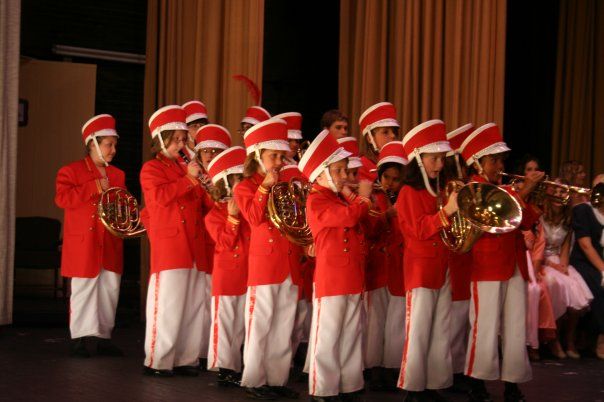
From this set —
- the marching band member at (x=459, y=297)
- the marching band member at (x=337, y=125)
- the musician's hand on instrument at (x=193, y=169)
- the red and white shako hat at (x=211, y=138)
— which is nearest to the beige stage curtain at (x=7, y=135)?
the red and white shako hat at (x=211, y=138)

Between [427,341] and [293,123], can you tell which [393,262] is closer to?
[427,341]

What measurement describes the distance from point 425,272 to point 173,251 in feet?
5.65

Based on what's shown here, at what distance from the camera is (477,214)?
5.51 meters

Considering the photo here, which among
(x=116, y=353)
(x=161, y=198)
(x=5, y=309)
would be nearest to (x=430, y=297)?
(x=161, y=198)

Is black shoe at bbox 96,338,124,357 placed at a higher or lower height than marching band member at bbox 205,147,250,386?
lower

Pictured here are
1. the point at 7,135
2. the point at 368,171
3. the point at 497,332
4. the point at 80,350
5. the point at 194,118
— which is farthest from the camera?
the point at 7,135

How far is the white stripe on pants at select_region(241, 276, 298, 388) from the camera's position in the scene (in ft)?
19.2

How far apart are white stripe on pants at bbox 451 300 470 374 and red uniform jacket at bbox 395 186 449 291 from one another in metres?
0.53

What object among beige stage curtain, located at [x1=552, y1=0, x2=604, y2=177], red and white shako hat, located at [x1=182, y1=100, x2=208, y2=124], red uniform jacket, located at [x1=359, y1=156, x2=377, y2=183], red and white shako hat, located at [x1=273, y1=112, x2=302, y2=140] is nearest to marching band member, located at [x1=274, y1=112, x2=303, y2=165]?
red and white shako hat, located at [x1=273, y1=112, x2=302, y2=140]

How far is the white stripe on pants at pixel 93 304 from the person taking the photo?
23.8 feet

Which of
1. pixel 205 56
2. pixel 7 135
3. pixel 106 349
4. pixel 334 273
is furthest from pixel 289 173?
pixel 205 56

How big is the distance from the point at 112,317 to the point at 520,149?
604 centimetres

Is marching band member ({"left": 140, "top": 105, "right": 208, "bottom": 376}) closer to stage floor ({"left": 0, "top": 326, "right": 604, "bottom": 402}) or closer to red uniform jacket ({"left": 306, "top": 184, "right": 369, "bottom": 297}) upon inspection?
stage floor ({"left": 0, "top": 326, "right": 604, "bottom": 402})

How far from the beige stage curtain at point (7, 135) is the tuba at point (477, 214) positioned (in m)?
4.30
